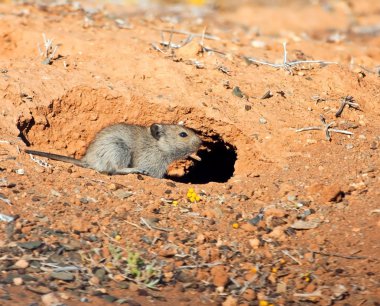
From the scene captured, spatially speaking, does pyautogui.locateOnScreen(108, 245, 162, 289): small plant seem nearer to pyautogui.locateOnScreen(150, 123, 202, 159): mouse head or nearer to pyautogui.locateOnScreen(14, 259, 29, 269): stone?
pyautogui.locateOnScreen(14, 259, 29, 269): stone

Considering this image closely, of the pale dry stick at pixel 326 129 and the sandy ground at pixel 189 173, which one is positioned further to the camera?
the pale dry stick at pixel 326 129

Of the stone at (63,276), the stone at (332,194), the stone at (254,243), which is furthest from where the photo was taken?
the stone at (332,194)

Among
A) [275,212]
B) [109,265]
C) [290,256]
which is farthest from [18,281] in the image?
[275,212]

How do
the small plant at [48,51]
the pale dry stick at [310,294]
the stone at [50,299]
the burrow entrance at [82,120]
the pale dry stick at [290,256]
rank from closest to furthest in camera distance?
the stone at [50,299] < the pale dry stick at [310,294] < the pale dry stick at [290,256] < the burrow entrance at [82,120] < the small plant at [48,51]

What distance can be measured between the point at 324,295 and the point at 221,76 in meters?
3.69

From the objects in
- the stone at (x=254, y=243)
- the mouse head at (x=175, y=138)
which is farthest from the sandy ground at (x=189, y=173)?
the mouse head at (x=175, y=138)

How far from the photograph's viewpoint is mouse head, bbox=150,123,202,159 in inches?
327

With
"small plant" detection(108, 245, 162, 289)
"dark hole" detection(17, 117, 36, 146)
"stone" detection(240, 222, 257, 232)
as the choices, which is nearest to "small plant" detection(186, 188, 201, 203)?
"stone" detection(240, 222, 257, 232)

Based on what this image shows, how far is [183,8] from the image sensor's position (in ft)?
47.7

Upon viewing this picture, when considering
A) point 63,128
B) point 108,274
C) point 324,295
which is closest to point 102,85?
point 63,128

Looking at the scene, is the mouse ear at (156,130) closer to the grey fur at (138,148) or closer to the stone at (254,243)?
the grey fur at (138,148)

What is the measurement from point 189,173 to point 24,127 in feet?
9.49

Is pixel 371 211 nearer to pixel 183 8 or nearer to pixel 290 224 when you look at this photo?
pixel 290 224

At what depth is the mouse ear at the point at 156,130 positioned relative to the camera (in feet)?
26.9
